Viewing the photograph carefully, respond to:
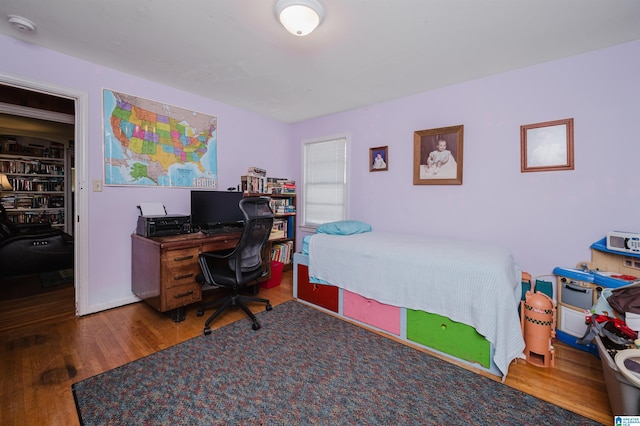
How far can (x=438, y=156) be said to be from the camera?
3088 millimetres

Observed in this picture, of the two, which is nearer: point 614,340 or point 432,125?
point 614,340

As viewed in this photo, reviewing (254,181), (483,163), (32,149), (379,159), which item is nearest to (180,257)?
(254,181)

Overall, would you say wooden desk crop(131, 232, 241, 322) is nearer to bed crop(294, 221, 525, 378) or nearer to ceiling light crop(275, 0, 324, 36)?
bed crop(294, 221, 525, 378)

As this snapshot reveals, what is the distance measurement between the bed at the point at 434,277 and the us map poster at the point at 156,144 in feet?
5.79

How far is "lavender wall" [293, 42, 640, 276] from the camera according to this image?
7.18ft

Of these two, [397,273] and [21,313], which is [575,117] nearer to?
[397,273]

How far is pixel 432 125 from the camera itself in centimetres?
315

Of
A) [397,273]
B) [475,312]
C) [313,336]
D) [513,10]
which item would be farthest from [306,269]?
[513,10]

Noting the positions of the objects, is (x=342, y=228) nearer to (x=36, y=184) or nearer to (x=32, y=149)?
(x=36, y=184)

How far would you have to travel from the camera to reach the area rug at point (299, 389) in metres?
1.48

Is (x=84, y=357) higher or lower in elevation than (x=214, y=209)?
lower

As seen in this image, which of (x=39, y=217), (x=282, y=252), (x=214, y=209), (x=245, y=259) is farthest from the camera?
(x=39, y=217)

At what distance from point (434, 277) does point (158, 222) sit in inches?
106

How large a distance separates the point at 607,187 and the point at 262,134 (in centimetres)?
401
